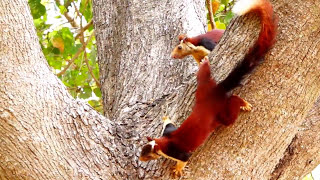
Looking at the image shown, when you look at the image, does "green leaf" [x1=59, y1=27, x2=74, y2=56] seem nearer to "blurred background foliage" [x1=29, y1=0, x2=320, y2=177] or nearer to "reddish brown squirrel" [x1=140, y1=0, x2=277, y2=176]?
"blurred background foliage" [x1=29, y1=0, x2=320, y2=177]

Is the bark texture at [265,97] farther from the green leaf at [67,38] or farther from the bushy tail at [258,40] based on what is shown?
the green leaf at [67,38]

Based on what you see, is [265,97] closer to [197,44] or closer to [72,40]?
[197,44]

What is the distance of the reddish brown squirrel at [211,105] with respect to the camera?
7.39 feet

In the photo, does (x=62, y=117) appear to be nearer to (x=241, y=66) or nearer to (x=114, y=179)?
(x=114, y=179)

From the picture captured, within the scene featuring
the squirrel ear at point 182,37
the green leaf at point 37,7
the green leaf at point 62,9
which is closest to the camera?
the squirrel ear at point 182,37

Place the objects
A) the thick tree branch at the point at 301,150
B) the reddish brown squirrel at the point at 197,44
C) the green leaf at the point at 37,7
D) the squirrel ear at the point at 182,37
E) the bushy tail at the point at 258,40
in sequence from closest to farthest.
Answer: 1. the bushy tail at the point at 258,40
2. the thick tree branch at the point at 301,150
3. the reddish brown squirrel at the point at 197,44
4. the squirrel ear at the point at 182,37
5. the green leaf at the point at 37,7

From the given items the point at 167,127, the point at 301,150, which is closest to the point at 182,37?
the point at 167,127

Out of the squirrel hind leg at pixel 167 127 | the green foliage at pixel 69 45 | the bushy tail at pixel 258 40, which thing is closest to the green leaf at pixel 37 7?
the green foliage at pixel 69 45

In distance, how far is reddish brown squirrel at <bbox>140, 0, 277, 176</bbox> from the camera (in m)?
2.25

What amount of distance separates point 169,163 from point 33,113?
0.76 m

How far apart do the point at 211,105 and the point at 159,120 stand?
43 cm

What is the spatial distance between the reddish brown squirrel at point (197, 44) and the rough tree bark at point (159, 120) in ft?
2.47

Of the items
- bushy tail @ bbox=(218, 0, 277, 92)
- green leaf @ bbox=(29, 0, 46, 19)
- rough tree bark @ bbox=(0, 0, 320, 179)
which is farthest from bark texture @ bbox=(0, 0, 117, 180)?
green leaf @ bbox=(29, 0, 46, 19)

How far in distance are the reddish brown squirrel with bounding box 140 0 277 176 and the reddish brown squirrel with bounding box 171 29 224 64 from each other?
101 centimetres
